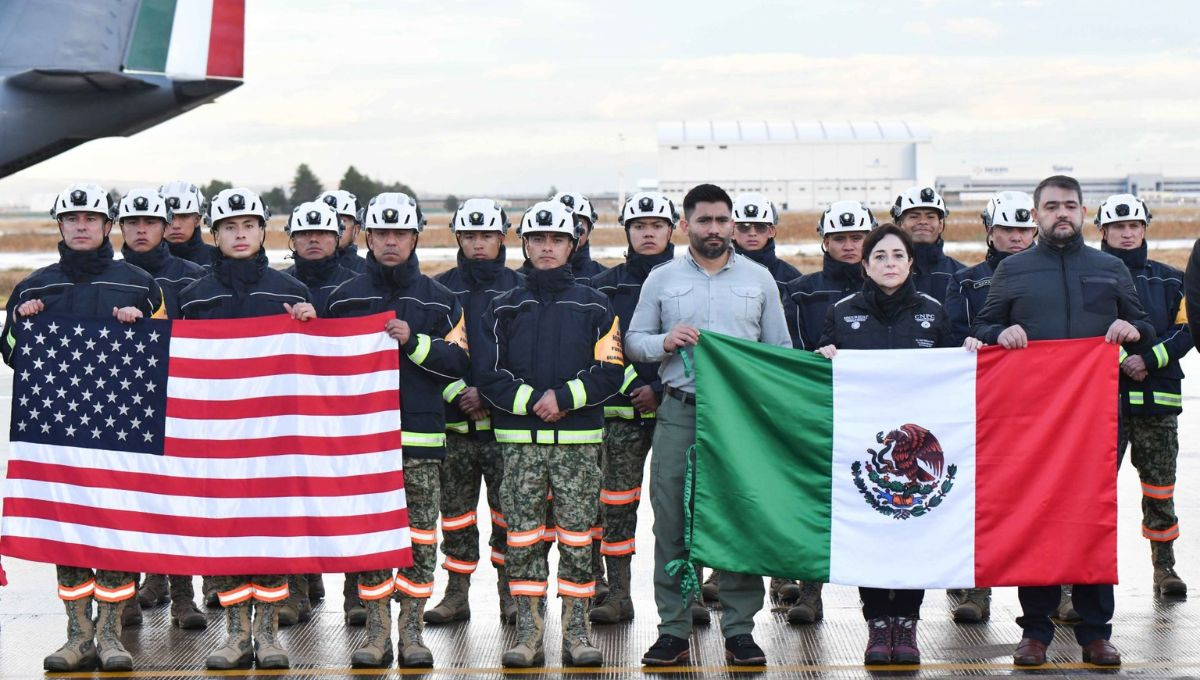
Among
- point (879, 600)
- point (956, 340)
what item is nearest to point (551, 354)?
point (879, 600)

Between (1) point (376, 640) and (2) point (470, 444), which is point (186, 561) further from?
(2) point (470, 444)

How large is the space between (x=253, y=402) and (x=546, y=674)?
2.15 m

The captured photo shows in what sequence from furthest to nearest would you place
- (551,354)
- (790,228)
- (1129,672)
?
(790,228) → (551,354) → (1129,672)

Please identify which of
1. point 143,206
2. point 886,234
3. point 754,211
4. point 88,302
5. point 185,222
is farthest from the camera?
point 185,222

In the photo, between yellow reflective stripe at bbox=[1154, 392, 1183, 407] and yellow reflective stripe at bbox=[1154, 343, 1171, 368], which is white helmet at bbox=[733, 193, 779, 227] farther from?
yellow reflective stripe at bbox=[1154, 392, 1183, 407]

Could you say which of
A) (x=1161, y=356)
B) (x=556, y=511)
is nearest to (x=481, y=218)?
(x=556, y=511)

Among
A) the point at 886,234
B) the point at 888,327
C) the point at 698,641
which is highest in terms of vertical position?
the point at 886,234

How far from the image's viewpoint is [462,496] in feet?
26.7

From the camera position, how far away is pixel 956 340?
335 inches

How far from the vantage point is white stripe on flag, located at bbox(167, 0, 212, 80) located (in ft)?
62.1

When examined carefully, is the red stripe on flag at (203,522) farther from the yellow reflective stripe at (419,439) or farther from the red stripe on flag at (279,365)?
the red stripe on flag at (279,365)

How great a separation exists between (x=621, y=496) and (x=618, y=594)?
0.59m

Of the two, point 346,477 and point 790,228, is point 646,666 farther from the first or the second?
point 790,228

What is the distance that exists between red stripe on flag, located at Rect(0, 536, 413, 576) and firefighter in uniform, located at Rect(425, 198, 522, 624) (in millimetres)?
993
